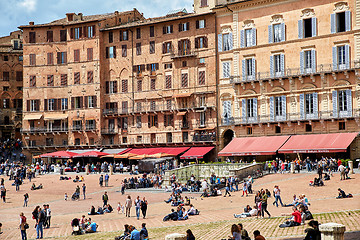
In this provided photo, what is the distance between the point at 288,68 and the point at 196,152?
1396cm

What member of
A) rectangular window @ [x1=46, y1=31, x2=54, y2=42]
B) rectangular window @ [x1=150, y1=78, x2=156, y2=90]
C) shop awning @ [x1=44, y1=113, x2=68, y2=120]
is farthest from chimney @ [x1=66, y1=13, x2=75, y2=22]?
rectangular window @ [x1=150, y1=78, x2=156, y2=90]

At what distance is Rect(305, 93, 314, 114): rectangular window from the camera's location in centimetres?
5528

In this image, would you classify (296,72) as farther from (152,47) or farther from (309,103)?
(152,47)

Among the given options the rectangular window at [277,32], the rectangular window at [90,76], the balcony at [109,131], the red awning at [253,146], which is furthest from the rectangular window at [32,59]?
the rectangular window at [277,32]

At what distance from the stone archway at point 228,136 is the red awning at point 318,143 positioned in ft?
28.7

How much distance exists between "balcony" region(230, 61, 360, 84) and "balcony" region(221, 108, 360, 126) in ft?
13.4

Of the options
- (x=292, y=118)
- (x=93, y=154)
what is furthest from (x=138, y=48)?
(x=292, y=118)

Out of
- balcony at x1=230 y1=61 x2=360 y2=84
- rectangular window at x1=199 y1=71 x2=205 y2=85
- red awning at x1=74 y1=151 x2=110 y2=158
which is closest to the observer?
balcony at x1=230 y1=61 x2=360 y2=84

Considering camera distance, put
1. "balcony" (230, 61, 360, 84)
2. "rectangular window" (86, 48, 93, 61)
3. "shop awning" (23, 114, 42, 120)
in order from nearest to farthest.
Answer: "balcony" (230, 61, 360, 84) < "rectangular window" (86, 48, 93, 61) < "shop awning" (23, 114, 42, 120)

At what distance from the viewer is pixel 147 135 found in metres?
67.2

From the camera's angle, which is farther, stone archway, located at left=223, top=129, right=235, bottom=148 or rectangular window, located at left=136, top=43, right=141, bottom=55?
rectangular window, located at left=136, top=43, right=141, bottom=55

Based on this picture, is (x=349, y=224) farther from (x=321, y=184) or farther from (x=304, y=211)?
(x=321, y=184)

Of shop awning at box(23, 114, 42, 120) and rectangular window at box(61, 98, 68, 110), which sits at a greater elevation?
rectangular window at box(61, 98, 68, 110)

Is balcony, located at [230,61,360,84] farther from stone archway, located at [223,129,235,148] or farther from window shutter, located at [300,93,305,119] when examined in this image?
stone archway, located at [223,129,235,148]
